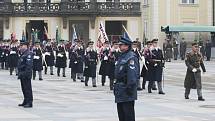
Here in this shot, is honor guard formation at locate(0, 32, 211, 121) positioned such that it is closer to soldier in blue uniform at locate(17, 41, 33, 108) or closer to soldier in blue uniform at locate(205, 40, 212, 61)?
soldier in blue uniform at locate(17, 41, 33, 108)

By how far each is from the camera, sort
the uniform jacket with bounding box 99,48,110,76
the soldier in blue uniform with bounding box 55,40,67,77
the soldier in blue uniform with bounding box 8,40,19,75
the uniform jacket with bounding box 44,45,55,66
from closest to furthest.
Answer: the uniform jacket with bounding box 99,48,110,76 < the soldier in blue uniform with bounding box 55,40,67,77 < the uniform jacket with bounding box 44,45,55,66 < the soldier in blue uniform with bounding box 8,40,19,75

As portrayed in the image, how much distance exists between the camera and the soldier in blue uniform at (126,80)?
458 inches

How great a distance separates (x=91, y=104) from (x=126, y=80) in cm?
667

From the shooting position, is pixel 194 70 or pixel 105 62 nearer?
pixel 194 70

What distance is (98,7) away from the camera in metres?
58.2

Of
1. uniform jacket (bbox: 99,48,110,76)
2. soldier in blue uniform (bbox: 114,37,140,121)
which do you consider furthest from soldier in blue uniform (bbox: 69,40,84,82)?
soldier in blue uniform (bbox: 114,37,140,121)

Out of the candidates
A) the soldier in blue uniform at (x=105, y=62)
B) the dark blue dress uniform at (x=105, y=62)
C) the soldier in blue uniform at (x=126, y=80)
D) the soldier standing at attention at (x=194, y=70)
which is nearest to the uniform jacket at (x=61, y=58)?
the soldier in blue uniform at (x=105, y=62)

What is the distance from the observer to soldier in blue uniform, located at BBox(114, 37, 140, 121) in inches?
458

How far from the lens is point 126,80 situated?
1167 cm

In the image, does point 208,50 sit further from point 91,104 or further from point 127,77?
point 127,77

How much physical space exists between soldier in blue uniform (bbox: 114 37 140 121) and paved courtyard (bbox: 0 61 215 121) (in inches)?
124

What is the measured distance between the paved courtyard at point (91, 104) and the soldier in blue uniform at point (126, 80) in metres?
3.15

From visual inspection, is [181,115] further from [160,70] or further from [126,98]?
[160,70]

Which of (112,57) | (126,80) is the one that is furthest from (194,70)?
(126,80)
